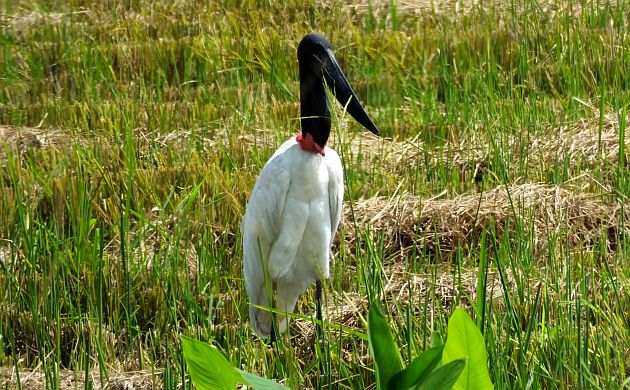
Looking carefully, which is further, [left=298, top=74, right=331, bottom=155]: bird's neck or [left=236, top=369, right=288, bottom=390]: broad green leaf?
[left=298, top=74, right=331, bottom=155]: bird's neck

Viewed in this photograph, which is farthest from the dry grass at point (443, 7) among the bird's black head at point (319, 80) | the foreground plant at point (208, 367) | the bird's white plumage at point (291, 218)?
the foreground plant at point (208, 367)

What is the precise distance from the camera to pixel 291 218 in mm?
4574

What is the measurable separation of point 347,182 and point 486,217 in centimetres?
214

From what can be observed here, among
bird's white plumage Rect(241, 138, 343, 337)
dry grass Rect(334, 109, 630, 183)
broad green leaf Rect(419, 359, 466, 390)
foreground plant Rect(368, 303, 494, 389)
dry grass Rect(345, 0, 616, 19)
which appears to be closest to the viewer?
broad green leaf Rect(419, 359, 466, 390)

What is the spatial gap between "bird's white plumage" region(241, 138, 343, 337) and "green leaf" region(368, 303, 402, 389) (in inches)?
77.9

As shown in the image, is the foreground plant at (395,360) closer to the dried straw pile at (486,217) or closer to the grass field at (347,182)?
the grass field at (347,182)

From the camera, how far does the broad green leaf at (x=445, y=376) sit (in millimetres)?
2303

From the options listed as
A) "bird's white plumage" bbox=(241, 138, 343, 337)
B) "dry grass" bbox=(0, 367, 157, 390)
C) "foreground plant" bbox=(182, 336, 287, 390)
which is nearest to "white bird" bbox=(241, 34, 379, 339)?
"bird's white plumage" bbox=(241, 138, 343, 337)

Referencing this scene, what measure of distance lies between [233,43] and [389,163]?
91.3 inches

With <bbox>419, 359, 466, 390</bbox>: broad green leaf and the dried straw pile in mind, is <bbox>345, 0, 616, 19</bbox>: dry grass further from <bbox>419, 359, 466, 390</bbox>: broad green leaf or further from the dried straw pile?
<bbox>419, 359, 466, 390</bbox>: broad green leaf

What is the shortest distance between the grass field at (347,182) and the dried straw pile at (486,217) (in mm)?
12

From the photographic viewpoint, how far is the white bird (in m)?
4.51

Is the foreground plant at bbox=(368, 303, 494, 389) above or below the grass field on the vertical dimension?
above

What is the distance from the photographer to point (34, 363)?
4.06 metres
